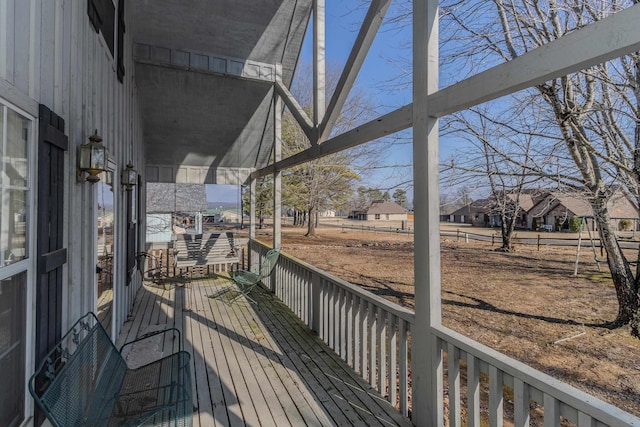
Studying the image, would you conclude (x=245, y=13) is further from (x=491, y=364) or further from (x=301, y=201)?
(x=301, y=201)

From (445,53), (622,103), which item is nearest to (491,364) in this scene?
(445,53)

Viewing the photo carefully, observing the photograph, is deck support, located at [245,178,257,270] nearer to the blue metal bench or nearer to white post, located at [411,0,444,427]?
the blue metal bench

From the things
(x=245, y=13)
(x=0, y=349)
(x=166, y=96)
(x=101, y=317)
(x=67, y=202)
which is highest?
(x=245, y=13)

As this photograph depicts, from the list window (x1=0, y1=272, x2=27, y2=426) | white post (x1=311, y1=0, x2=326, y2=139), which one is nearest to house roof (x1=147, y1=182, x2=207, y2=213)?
white post (x1=311, y1=0, x2=326, y2=139)

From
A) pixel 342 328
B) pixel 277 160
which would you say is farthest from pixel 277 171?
pixel 342 328

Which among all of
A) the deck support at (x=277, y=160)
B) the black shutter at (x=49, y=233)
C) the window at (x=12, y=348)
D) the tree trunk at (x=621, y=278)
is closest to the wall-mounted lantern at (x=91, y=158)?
the black shutter at (x=49, y=233)

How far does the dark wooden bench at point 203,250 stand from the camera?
661 centimetres

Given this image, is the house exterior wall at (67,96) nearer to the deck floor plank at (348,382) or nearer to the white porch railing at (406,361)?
the deck floor plank at (348,382)

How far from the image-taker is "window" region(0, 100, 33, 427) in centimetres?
125

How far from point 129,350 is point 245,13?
16.6ft

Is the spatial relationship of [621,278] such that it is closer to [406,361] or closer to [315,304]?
[406,361]

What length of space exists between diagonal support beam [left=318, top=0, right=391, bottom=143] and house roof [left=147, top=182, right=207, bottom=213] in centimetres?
1279

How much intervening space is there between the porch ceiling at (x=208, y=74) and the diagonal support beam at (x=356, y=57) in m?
2.75

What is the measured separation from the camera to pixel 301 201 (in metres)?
18.1
